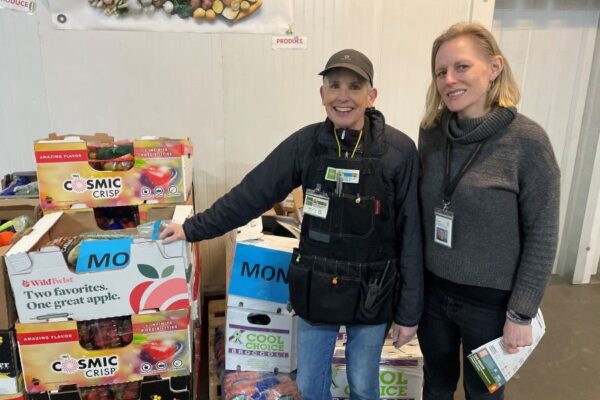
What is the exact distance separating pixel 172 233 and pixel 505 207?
38.5 inches

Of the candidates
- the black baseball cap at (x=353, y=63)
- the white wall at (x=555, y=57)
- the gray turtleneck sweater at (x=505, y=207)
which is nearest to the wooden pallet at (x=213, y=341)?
the gray turtleneck sweater at (x=505, y=207)

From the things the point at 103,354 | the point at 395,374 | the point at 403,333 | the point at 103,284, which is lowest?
the point at 395,374

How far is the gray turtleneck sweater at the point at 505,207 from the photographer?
108cm

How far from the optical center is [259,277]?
1.62 meters

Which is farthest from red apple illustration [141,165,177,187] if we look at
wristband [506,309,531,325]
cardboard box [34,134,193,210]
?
wristband [506,309,531,325]

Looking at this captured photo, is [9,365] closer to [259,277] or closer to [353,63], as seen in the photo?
[259,277]

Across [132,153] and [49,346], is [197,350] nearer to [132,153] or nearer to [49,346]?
[49,346]

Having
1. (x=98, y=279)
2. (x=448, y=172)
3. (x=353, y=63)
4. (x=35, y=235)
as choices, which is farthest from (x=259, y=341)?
(x=353, y=63)

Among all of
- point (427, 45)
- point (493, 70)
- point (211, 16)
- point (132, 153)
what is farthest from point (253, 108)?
point (493, 70)

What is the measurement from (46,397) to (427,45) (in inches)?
99.8

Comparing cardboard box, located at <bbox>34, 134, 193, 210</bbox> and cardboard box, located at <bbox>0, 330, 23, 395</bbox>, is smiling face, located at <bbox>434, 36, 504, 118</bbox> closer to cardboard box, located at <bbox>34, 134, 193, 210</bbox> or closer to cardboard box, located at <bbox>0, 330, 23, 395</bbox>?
cardboard box, located at <bbox>34, 134, 193, 210</bbox>

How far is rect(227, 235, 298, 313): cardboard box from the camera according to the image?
1603mm

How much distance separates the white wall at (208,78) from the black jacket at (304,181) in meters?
1.24

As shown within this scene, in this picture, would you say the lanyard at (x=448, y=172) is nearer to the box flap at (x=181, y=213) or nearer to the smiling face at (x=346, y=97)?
the smiling face at (x=346, y=97)
